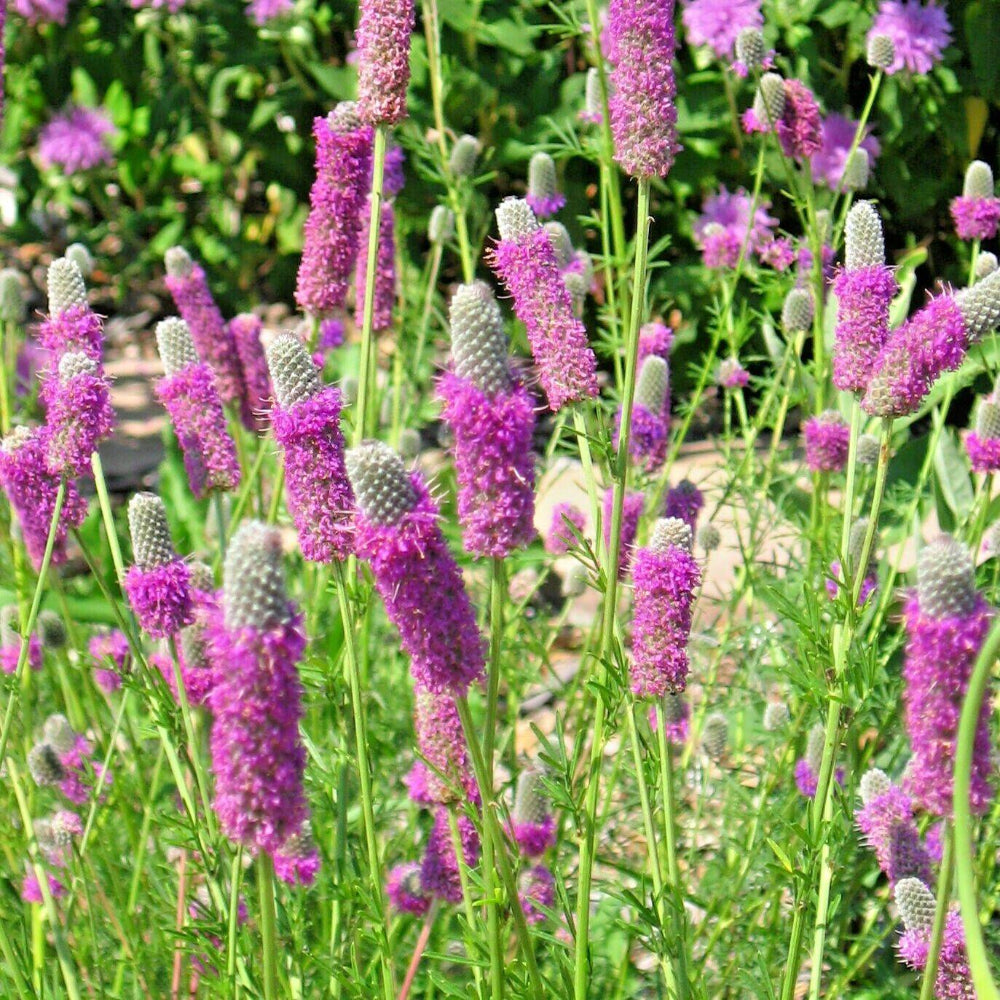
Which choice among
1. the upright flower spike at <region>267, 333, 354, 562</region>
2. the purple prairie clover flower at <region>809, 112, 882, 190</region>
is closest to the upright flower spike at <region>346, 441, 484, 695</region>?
the upright flower spike at <region>267, 333, 354, 562</region>

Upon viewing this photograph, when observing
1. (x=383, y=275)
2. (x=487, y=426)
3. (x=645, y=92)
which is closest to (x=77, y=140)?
(x=383, y=275)

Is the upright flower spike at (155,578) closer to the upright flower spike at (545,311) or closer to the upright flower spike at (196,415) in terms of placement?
the upright flower spike at (196,415)

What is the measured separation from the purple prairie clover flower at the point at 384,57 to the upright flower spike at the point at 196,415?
0.47 m

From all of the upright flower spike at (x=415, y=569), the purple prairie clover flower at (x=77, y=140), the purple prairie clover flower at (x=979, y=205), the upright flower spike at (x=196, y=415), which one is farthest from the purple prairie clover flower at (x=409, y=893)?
the purple prairie clover flower at (x=77, y=140)

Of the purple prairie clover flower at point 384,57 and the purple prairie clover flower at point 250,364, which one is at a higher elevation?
the purple prairie clover flower at point 384,57

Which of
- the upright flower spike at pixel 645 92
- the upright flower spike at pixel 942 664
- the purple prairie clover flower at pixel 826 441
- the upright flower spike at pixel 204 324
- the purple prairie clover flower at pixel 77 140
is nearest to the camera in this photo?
the upright flower spike at pixel 942 664

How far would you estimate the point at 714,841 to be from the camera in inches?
139

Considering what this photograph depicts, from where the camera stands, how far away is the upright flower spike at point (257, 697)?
1.22 metres

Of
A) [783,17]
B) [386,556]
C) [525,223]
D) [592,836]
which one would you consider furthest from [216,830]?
[783,17]

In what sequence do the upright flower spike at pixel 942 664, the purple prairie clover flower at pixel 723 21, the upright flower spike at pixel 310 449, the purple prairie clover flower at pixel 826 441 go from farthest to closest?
the purple prairie clover flower at pixel 723 21 < the purple prairie clover flower at pixel 826 441 < the upright flower spike at pixel 310 449 < the upright flower spike at pixel 942 664

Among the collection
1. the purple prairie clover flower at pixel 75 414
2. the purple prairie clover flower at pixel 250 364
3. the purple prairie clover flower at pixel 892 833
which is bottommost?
the purple prairie clover flower at pixel 892 833

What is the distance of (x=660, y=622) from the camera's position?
5.74 ft

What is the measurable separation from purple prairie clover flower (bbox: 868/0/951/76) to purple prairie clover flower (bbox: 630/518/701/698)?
8.92ft

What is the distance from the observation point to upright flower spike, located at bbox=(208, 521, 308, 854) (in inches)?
48.0
